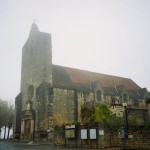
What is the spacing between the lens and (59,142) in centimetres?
2259

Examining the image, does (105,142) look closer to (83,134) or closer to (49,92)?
(83,134)

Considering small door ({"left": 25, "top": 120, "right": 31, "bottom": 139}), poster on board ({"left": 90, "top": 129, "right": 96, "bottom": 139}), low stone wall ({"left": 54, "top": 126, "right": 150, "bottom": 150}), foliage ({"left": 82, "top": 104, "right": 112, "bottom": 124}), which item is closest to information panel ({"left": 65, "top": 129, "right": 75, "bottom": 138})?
low stone wall ({"left": 54, "top": 126, "right": 150, "bottom": 150})

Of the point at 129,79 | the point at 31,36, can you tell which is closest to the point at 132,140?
the point at 31,36

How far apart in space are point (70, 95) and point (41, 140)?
7.88m

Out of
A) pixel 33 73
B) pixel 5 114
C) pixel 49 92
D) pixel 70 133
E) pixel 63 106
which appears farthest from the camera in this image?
pixel 5 114

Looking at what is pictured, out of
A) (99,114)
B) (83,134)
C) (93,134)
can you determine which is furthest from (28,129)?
(93,134)

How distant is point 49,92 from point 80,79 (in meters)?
8.56

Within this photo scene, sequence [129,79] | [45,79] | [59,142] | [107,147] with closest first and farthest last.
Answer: [107,147] → [59,142] → [45,79] → [129,79]

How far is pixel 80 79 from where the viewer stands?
129 feet

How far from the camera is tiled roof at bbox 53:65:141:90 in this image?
36.0 m

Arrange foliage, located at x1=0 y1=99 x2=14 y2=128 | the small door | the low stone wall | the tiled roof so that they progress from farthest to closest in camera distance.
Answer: foliage, located at x1=0 y1=99 x2=14 y2=128 < the tiled roof < the small door < the low stone wall

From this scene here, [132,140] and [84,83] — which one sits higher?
[84,83]

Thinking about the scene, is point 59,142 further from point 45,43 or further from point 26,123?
point 45,43

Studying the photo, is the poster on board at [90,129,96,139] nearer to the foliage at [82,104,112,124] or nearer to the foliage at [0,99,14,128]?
the foliage at [82,104,112,124]
